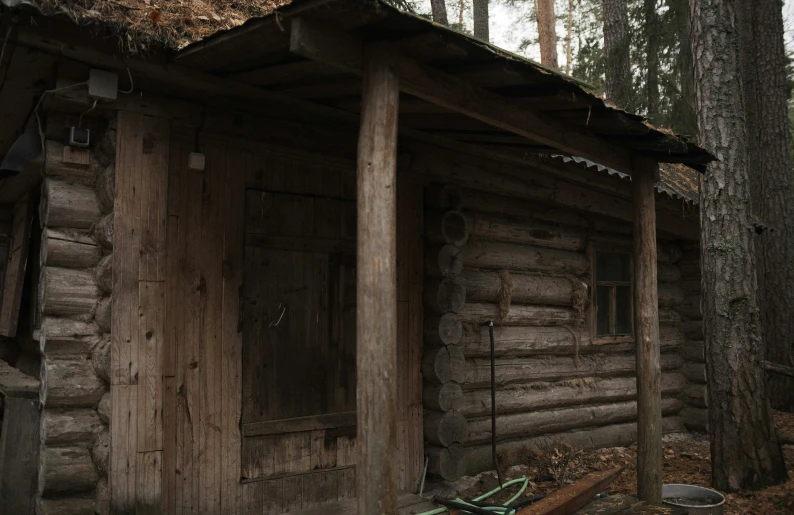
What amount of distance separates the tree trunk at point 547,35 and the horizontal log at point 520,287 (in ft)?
24.0

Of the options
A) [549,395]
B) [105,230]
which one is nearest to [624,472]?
[549,395]

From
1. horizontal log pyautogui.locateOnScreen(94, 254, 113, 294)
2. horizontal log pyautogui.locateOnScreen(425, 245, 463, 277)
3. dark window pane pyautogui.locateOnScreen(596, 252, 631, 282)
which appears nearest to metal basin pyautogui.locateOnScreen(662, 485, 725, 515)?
horizontal log pyautogui.locateOnScreen(425, 245, 463, 277)

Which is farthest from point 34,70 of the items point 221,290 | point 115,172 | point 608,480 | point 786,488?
point 786,488

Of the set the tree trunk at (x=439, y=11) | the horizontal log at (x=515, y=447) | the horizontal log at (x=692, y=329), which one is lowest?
the horizontal log at (x=515, y=447)

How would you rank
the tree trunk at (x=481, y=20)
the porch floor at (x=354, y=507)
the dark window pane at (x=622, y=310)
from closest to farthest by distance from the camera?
the porch floor at (x=354, y=507) < the dark window pane at (x=622, y=310) < the tree trunk at (x=481, y=20)

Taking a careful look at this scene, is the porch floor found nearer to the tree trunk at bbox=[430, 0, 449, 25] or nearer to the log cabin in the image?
the log cabin

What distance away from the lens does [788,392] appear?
1081cm

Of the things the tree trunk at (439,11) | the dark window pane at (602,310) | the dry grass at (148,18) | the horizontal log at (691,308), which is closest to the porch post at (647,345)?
the dark window pane at (602,310)

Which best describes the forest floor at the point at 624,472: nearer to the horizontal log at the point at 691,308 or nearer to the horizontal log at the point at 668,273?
the horizontal log at the point at 691,308

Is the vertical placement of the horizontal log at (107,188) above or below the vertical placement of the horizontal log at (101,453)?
above

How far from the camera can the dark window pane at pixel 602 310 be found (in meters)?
8.88

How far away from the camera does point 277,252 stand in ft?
17.9

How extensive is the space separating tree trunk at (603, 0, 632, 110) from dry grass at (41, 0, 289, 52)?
411 inches

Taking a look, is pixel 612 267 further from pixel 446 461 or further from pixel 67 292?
pixel 67 292
